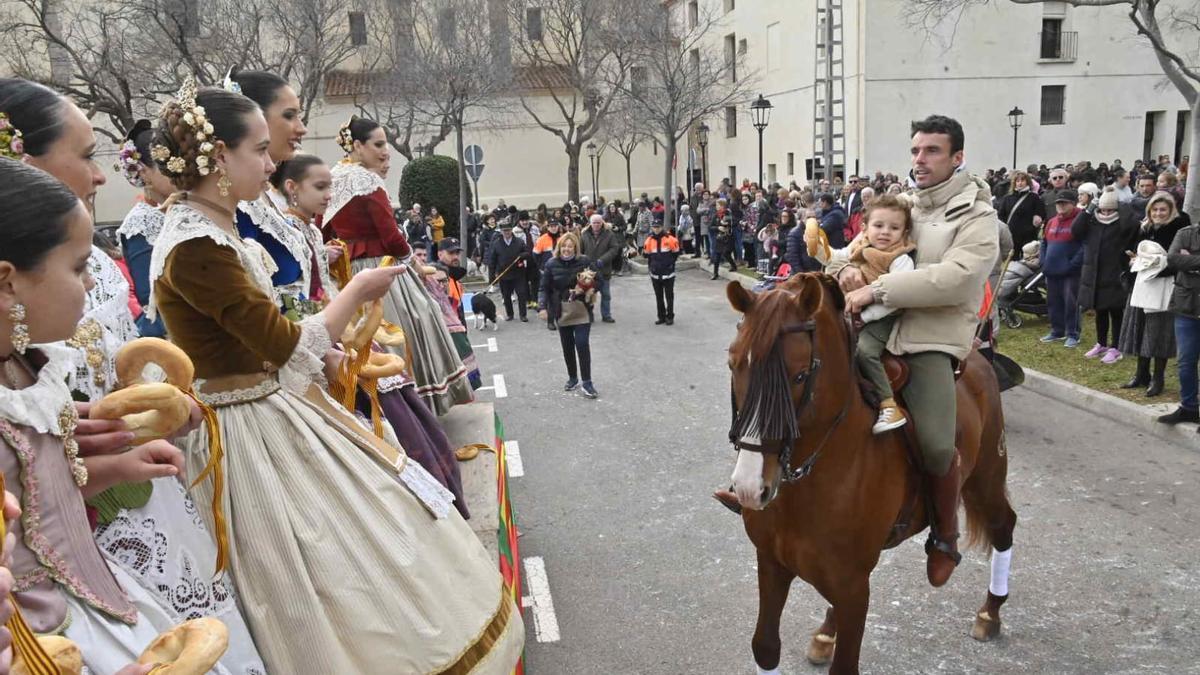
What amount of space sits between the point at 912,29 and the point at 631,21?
10.1 meters

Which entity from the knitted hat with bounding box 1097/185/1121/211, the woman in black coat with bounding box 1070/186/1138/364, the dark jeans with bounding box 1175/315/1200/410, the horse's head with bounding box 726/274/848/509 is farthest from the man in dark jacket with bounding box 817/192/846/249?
the horse's head with bounding box 726/274/848/509

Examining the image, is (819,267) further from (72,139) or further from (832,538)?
(72,139)

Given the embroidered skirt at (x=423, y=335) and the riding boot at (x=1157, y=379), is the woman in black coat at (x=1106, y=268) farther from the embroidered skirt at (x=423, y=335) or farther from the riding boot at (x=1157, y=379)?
the embroidered skirt at (x=423, y=335)

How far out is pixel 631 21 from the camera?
30.0 metres

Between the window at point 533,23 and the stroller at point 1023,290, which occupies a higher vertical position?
the window at point 533,23

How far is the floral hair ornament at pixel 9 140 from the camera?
218 cm

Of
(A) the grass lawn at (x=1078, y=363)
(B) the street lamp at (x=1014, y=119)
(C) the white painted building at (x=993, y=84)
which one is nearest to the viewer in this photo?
(A) the grass lawn at (x=1078, y=363)

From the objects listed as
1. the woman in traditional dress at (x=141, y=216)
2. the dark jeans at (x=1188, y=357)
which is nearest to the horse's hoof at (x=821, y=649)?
the woman in traditional dress at (x=141, y=216)

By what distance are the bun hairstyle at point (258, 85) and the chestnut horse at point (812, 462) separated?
1960 mm

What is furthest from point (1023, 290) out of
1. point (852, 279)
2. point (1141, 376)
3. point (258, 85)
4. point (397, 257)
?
point (258, 85)

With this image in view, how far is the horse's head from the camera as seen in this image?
3.07 m

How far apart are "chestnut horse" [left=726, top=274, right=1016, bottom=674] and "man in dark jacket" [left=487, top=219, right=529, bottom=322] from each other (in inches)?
521

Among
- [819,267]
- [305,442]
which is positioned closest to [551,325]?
[819,267]

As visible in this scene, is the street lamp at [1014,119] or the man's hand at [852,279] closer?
the man's hand at [852,279]
